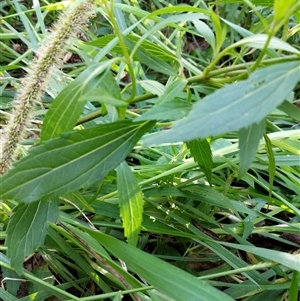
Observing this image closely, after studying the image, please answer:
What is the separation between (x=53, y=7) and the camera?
0.90 m

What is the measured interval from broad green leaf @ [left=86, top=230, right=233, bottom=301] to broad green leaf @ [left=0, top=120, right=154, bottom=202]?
0.19 m

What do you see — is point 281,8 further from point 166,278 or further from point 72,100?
point 166,278

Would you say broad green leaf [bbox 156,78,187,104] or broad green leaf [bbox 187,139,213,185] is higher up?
broad green leaf [bbox 156,78,187,104]

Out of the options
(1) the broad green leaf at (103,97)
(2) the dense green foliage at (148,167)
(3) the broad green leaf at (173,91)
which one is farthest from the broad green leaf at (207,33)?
(1) the broad green leaf at (103,97)

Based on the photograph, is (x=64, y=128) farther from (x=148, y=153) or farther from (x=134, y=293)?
(x=148, y=153)

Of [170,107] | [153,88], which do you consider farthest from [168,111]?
[153,88]

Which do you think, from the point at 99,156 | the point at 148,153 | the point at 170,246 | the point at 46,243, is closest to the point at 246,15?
the point at 148,153

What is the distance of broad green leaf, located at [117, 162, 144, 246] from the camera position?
61cm

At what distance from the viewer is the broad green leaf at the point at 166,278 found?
62cm

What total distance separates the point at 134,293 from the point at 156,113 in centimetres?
34

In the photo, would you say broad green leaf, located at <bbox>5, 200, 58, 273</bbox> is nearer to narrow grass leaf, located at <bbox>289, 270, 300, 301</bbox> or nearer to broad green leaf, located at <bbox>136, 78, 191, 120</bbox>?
broad green leaf, located at <bbox>136, 78, 191, 120</bbox>

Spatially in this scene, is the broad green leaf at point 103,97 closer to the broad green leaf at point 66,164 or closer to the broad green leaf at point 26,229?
the broad green leaf at point 66,164

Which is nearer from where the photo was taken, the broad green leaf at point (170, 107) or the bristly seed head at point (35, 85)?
the broad green leaf at point (170, 107)

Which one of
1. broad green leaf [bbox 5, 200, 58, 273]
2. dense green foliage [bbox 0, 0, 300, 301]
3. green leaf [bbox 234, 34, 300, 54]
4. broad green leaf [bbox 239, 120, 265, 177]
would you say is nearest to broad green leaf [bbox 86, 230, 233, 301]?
dense green foliage [bbox 0, 0, 300, 301]
